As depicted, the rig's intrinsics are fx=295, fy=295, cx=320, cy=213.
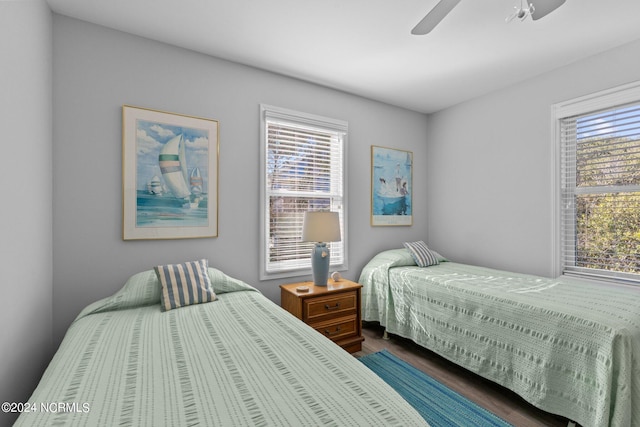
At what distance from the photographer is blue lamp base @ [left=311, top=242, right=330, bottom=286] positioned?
8.80ft

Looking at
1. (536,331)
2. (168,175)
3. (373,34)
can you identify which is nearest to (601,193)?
(536,331)

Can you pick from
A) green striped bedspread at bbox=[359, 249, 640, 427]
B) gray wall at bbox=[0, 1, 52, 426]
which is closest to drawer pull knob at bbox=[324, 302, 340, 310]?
green striped bedspread at bbox=[359, 249, 640, 427]

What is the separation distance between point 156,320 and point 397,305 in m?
2.13

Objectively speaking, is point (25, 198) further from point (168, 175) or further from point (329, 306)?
point (329, 306)

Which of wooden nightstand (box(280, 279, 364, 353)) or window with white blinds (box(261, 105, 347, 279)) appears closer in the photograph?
wooden nightstand (box(280, 279, 364, 353))

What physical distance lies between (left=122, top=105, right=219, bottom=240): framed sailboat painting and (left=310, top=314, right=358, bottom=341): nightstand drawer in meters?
1.22

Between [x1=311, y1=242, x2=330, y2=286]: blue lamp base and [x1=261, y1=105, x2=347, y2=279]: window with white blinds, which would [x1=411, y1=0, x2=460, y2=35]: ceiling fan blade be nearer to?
[x1=261, y1=105, x2=347, y2=279]: window with white blinds

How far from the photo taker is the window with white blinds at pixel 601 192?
7.96ft

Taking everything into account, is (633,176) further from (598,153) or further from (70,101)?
(70,101)

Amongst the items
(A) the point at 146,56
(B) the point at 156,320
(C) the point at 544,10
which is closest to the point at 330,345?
(B) the point at 156,320

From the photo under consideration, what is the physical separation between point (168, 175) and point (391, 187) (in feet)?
8.20

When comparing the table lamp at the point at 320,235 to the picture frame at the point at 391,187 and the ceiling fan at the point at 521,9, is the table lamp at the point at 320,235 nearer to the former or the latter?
the picture frame at the point at 391,187

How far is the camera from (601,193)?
2598 millimetres

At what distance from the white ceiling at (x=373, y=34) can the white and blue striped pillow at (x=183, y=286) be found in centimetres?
176
